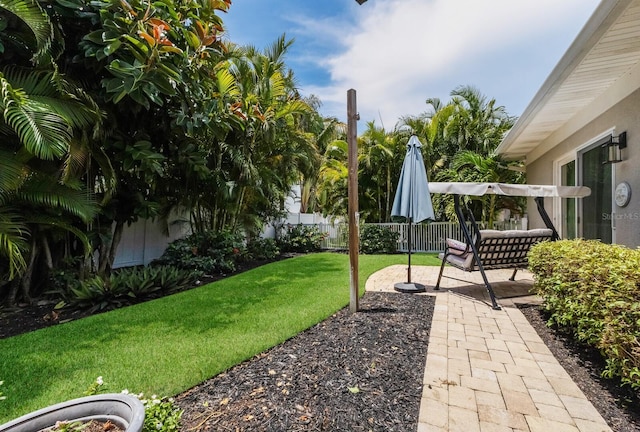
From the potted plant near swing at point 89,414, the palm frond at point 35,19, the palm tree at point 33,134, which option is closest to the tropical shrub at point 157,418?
the potted plant near swing at point 89,414

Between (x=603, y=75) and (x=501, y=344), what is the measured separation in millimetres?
3903

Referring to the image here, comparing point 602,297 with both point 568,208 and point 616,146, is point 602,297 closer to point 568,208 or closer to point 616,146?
point 616,146

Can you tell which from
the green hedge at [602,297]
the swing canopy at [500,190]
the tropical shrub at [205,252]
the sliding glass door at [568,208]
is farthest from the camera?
the tropical shrub at [205,252]

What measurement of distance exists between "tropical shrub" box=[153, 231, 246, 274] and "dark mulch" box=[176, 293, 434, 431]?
4.27m

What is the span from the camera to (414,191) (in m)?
4.95

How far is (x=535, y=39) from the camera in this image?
567 cm

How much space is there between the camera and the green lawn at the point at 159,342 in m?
2.33

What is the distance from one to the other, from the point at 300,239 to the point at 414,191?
23.3 feet

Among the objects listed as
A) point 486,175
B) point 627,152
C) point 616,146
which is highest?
point 486,175

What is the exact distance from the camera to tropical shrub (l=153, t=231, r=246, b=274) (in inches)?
266

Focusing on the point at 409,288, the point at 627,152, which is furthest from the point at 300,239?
the point at 627,152

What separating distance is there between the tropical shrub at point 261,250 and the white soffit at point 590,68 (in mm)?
7225

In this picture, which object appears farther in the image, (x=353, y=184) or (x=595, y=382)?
(x=353, y=184)

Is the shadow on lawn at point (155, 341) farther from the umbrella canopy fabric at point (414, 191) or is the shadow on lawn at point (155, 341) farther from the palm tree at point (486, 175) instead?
the palm tree at point (486, 175)
